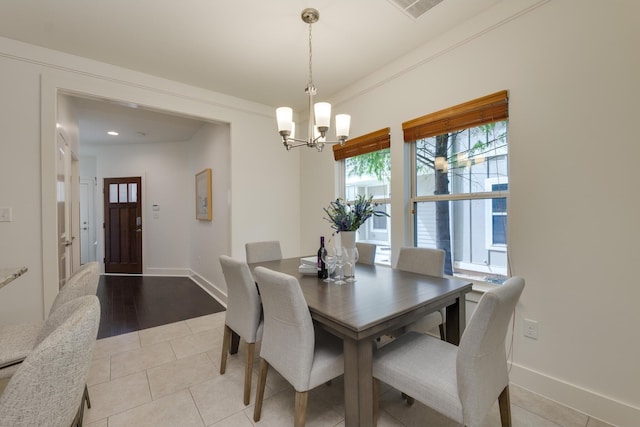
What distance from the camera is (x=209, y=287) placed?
440 centimetres

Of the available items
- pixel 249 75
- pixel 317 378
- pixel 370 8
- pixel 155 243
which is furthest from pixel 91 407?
pixel 155 243

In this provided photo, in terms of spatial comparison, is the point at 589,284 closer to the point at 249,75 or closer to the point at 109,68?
the point at 249,75

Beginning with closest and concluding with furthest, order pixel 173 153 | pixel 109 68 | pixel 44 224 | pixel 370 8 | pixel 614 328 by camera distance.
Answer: pixel 614 328 < pixel 370 8 < pixel 44 224 < pixel 109 68 < pixel 173 153

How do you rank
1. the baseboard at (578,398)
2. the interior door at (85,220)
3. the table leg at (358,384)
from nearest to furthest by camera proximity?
the table leg at (358,384), the baseboard at (578,398), the interior door at (85,220)

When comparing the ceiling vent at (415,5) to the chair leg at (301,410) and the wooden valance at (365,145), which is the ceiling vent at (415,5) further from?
the chair leg at (301,410)

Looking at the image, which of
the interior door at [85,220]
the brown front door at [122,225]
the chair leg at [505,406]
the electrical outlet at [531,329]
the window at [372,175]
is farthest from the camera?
the interior door at [85,220]

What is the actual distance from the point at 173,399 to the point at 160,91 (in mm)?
2896

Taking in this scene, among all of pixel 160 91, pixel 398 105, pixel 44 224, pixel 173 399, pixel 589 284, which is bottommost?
pixel 173 399

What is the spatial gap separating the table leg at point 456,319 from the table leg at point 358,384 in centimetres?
81

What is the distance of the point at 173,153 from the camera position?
5.53 m

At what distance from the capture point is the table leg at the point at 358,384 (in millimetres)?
1303

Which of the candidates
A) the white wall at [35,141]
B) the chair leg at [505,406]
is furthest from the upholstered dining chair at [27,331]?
the chair leg at [505,406]

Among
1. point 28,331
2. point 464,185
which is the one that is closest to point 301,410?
point 28,331

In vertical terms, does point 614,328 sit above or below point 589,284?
below
